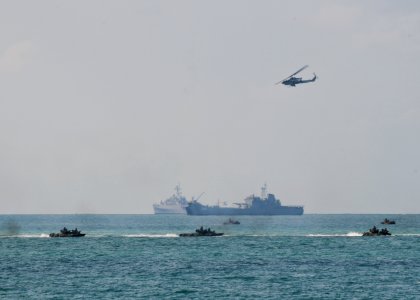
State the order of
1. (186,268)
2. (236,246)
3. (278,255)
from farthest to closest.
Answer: (236,246), (278,255), (186,268)

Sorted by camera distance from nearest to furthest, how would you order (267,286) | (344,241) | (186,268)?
(267,286) < (186,268) < (344,241)

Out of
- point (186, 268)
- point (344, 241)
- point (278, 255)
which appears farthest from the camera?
point (344, 241)

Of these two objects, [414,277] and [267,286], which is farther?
[414,277]

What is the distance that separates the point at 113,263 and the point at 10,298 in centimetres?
3269

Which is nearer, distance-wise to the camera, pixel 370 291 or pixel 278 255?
pixel 370 291

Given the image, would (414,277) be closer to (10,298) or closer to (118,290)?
(118,290)

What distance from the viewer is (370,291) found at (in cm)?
8094

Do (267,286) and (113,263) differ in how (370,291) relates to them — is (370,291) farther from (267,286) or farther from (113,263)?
(113,263)

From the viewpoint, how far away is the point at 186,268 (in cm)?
10331

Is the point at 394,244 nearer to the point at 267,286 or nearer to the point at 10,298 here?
the point at 267,286

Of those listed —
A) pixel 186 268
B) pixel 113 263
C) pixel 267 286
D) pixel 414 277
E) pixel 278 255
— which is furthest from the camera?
pixel 278 255

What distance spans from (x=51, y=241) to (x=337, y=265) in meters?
71.8

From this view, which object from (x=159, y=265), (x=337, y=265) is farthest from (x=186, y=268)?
(x=337, y=265)

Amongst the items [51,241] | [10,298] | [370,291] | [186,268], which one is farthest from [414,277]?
[51,241]
